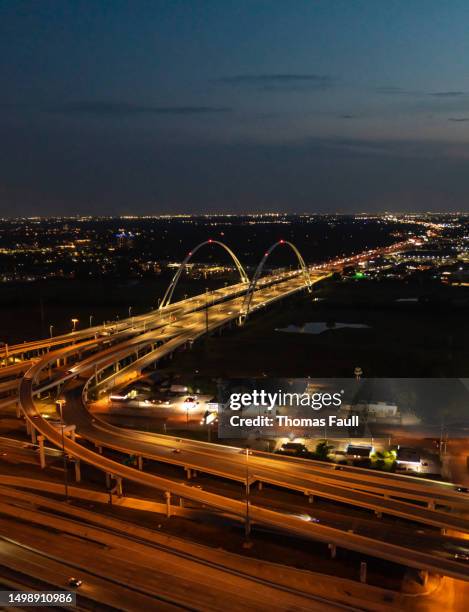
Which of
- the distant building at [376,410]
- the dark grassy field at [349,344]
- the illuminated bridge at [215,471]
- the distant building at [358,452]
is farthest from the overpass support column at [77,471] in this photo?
the dark grassy field at [349,344]

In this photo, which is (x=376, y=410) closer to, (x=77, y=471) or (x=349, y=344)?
(x=77, y=471)

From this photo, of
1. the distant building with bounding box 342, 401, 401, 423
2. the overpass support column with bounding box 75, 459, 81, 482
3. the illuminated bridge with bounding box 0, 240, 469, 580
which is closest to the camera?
the illuminated bridge with bounding box 0, 240, 469, 580

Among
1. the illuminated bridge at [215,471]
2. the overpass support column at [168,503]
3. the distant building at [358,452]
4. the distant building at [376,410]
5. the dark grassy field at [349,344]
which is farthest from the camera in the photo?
the dark grassy field at [349,344]

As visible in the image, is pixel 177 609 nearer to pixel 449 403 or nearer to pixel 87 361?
pixel 449 403

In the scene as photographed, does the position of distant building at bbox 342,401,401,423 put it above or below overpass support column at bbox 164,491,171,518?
above

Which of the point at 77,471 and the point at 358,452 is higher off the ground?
the point at 77,471

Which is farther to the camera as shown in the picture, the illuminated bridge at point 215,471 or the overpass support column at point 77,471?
the overpass support column at point 77,471

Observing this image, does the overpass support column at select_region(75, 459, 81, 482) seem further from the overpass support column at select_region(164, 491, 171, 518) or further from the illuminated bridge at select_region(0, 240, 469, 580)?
the overpass support column at select_region(164, 491, 171, 518)

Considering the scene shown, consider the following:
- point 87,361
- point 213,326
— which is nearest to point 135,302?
point 213,326

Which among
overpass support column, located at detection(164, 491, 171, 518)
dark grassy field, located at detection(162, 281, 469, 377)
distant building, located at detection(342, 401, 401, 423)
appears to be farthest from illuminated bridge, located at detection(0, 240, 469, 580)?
distant building, located at detection(342, 401, 401, 423)

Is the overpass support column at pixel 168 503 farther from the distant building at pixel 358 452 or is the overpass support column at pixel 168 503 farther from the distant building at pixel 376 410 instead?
the distant building at pixel 376 410

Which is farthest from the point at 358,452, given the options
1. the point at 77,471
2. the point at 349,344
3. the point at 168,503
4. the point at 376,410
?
the point at 349,344
